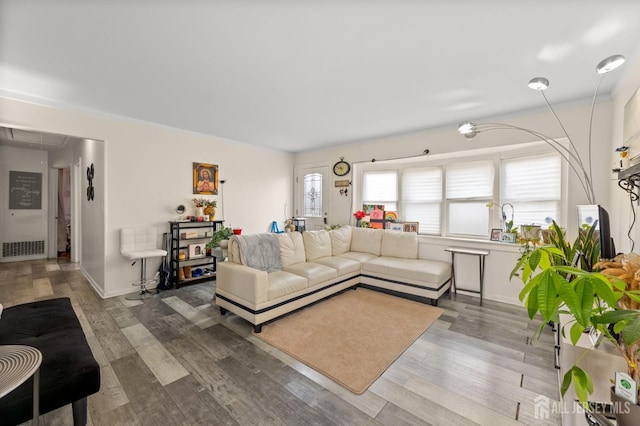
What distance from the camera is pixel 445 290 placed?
3.79 m

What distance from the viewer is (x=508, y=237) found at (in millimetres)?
3666

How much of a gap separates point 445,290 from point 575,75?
2.90 m

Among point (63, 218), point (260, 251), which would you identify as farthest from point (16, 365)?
point (63, 218)

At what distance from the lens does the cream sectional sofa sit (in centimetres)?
280

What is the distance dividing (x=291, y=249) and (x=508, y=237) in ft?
10.3

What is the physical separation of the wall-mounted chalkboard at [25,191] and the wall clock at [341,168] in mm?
7016

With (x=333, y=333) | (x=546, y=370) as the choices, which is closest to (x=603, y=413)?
(x=546, y=370)

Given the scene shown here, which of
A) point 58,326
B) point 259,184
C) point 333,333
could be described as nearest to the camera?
point 58,326

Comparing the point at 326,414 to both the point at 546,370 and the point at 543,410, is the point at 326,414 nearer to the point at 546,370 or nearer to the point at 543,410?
the point at 543,410

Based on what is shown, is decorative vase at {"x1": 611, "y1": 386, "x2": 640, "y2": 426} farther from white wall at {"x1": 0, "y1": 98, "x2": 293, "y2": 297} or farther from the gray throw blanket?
white wall at {"x1": 0, "y1": 98, "x2": 293, "y2": 297}

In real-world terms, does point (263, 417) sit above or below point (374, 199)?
below

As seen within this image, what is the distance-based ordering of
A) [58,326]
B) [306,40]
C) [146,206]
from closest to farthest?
[58,326] → [306,40] → [146,206]

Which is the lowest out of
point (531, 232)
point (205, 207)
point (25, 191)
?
point (531, 232)

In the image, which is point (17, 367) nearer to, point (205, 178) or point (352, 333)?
point (352, 333)
